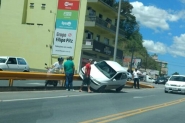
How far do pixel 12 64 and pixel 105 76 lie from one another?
8770mm

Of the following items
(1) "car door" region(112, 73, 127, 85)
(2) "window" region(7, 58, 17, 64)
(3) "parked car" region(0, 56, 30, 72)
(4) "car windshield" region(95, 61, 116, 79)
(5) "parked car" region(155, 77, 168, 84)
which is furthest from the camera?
(5) "parked car" region(155, 77, 168, 84)

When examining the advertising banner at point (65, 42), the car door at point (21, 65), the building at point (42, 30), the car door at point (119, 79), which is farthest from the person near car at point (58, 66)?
the building at point (42, 30)

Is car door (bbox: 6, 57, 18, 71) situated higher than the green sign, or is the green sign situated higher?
the green sign

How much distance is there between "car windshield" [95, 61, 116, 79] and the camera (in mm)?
20230

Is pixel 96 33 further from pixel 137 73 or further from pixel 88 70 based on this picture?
pixel 88 70

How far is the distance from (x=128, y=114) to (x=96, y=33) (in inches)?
1379

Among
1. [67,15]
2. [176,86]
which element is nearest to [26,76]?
[176,86]

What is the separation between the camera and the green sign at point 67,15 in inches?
1402

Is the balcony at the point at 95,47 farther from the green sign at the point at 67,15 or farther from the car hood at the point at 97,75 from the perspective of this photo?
the car hood at the point at 97,75

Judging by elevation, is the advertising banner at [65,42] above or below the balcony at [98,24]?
below

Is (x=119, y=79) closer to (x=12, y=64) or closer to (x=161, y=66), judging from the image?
(x=12, y=64)

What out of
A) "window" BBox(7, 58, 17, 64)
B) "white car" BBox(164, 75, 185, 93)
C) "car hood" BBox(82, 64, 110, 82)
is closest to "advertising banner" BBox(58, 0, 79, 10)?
"window" BBox(7, 58, 17, 64)

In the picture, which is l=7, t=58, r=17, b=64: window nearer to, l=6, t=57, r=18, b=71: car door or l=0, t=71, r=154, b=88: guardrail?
l=6, t=57, r=18, b=71: car door

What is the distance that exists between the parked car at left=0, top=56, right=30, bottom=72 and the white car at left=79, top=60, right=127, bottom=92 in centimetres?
705
